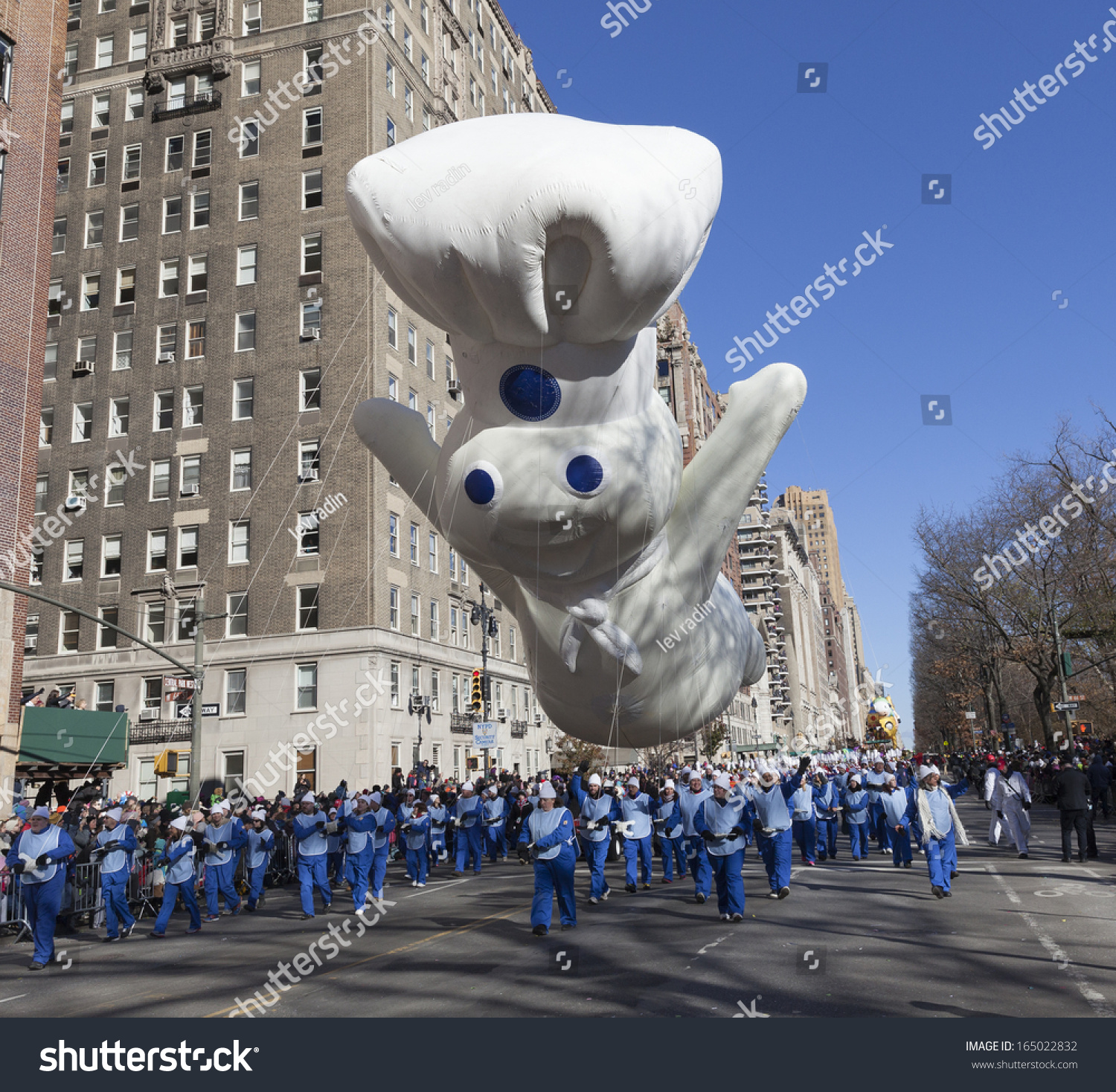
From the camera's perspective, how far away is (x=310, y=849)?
14414mm

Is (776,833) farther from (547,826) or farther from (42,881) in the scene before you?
(42,881)

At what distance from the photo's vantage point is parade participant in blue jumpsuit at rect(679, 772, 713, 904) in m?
14.2

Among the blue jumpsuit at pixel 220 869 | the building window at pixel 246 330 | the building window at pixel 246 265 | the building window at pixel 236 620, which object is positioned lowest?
the blue jumpsuit at pixel 220 869

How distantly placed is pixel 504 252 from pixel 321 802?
55.8 ft

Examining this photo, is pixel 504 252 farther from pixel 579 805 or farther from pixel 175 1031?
pixel 579 805

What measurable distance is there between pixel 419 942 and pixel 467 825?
8.51 m

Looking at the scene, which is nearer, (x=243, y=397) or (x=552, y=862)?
(x=552, y=862)

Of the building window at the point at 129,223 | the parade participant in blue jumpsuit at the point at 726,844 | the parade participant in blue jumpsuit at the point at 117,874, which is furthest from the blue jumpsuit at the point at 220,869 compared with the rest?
the building window at the point at 129,223

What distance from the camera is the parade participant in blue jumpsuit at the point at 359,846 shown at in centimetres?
1434

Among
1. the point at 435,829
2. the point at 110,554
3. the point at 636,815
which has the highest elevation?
the point at 110,554

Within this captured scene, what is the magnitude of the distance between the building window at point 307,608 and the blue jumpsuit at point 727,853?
23.1m

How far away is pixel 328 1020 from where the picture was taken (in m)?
7.65

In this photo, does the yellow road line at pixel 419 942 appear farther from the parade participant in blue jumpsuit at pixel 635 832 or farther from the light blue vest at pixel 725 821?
the light blue vest at pixel 725 821

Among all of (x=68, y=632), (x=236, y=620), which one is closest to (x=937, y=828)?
(x=236, y=620)
